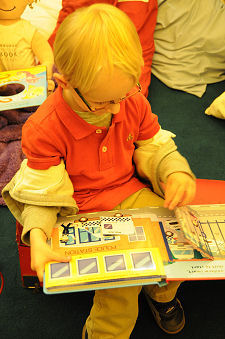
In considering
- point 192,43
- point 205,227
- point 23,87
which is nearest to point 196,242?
point 205,227

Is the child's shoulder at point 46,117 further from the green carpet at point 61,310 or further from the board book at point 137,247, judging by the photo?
the green carpet at point 61,310

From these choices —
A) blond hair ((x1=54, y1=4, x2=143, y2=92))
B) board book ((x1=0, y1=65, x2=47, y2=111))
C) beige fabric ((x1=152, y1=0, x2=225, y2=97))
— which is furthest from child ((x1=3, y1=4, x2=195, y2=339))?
beige fabric ((x1=152, y1=0, x2=225, y2=97))

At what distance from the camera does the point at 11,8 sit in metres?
1.27

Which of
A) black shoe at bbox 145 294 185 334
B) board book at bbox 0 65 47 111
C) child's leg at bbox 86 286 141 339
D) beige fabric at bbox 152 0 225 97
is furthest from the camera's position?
beige fabric at bbox 152 0 225 97

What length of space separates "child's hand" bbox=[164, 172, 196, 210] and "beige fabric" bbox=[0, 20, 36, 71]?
87 centimetres

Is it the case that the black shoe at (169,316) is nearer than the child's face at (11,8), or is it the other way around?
the black shoe at (169,316)

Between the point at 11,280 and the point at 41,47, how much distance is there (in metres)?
0.87

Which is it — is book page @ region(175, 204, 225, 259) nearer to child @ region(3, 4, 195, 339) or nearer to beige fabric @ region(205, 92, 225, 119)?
child @ region(3, 4, 195, 339)

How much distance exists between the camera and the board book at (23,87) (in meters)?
1.19

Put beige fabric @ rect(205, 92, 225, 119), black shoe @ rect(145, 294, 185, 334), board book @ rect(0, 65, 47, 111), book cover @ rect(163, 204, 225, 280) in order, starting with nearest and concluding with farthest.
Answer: book cover @ rect(163, 204, 225, 280) < black shoe @ rect(145, 294, 185, 334) < board book @ rect(0, 65, 47, 111) < beige fabric @ rect(205, 92, 225, 119)

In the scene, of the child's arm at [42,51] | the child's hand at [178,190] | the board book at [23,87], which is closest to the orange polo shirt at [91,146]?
the child's hand at [178,190]

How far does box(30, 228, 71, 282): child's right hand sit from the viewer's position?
65cm

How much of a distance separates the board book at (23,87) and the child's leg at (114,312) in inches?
27.0

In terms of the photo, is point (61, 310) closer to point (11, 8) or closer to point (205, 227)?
point (205, 227)
